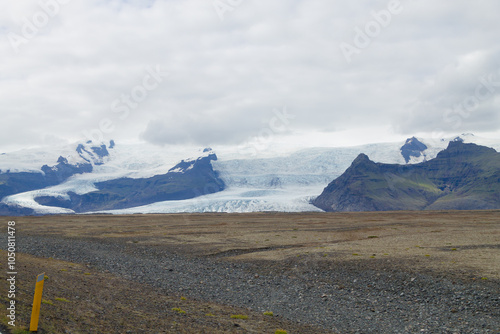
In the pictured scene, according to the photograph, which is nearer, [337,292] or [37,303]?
[37,303]

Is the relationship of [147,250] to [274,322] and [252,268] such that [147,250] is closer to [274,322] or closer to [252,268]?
[252,268]

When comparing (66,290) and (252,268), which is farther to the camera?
(252,268)

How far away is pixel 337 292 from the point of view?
24.7m

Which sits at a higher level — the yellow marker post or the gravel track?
the yellow marker post

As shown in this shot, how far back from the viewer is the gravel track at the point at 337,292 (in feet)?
62.0

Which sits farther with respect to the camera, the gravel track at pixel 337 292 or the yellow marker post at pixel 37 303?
the gravel track at pixel 337 292

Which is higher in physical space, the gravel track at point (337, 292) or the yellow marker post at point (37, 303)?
the yellow marker post at point (37, 303)

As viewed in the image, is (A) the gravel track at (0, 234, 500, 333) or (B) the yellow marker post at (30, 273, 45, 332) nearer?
(B) the yellow marker post at (30, 273, 45, 332)

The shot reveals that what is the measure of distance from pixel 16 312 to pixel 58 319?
133cm

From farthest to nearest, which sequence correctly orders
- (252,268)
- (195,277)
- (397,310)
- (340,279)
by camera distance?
(252,268), (195,277), (340,279), (397,310)

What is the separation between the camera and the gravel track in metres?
18.9

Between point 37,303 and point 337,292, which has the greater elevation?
point 37,303

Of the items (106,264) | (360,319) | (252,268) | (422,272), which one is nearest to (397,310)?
(360,319)

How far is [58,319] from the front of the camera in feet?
44.3
